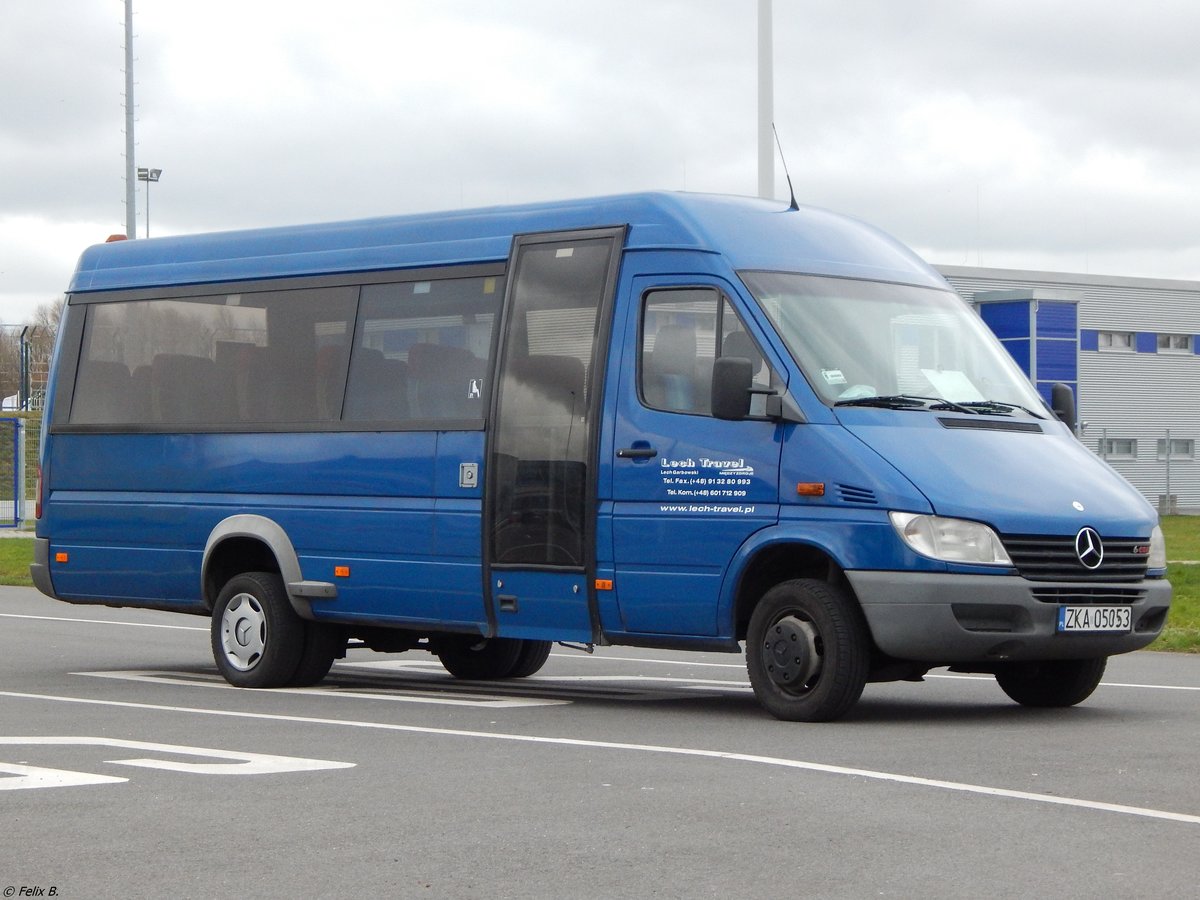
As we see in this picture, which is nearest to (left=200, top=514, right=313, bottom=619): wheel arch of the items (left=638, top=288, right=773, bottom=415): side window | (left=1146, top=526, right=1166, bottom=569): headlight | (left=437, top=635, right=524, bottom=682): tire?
(left=437, top=635, right=524, bottom=682): tire

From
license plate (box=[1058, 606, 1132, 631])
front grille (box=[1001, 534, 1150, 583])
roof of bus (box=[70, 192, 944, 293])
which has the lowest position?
license plate (box=[1058, 606, 1132, 631])

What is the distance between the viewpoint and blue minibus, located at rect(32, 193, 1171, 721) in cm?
1073

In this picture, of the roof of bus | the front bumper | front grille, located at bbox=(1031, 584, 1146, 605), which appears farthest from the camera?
the roof of bus

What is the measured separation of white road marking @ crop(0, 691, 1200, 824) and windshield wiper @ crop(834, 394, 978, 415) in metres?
2.22

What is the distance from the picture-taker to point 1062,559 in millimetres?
10734

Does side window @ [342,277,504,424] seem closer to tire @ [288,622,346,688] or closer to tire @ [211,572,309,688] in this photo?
tire @ [211,572,309,688]

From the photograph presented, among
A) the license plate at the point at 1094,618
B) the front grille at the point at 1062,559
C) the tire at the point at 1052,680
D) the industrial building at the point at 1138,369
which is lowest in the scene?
the tire at the point at 1052,680

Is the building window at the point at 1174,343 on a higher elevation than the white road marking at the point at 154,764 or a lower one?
higher

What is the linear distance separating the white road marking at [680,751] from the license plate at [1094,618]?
2.15 metres

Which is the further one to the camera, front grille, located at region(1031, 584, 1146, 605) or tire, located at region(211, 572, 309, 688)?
tire, located at region(211, 572, 309, 688)

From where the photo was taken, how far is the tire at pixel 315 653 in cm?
1363

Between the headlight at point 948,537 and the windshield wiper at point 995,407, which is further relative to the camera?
the windshield wiper at point 995,407

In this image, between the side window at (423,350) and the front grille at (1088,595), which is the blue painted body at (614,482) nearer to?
the side window at (423,350)

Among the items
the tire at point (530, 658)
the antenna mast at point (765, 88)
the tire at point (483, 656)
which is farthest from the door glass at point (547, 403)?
the antenna mast at point (765, 88)
